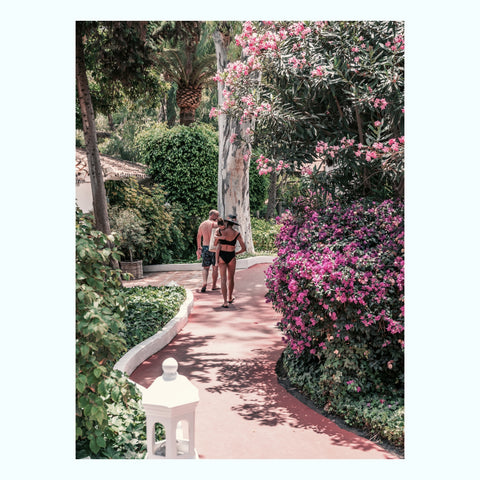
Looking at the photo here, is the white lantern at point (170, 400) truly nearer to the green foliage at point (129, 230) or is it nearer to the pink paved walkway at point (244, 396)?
the pink paved walkway at point (244, 396)

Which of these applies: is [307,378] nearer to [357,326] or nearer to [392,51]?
[357,326]

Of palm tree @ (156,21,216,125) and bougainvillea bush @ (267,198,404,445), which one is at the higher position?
palm tree @ (156,21,216,125)

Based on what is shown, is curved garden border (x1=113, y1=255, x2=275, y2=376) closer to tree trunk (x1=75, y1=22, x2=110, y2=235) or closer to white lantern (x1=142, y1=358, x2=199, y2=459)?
white lantern (x1=142, y1=358, x2=199, y2=459)

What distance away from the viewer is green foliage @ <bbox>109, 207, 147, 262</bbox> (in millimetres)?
12289

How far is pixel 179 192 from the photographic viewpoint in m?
15.2

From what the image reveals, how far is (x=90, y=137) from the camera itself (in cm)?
793

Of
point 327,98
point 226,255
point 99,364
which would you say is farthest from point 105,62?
point 99,364

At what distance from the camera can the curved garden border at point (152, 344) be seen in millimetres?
5602

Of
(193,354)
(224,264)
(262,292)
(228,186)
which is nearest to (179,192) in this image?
(228,186)

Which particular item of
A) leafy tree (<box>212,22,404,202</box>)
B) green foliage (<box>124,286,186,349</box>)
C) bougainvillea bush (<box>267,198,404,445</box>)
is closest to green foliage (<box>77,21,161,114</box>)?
leafy tree (<box>212,22,404,202</box>)

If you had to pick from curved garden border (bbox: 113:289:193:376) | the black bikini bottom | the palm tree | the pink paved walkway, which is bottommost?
the pink paved walkway

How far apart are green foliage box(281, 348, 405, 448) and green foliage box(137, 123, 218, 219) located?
1030cm

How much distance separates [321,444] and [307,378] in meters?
1.04

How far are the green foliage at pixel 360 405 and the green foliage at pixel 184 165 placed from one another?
1030 centimetres
